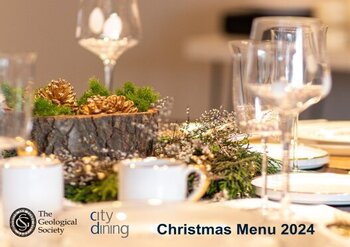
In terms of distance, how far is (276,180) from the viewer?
4.03ft

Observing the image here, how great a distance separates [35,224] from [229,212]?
0.66 ft

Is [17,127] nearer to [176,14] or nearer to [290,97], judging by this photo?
[290,97]

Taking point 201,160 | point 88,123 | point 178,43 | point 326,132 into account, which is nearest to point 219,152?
point 201,160

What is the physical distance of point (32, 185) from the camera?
1.00 m

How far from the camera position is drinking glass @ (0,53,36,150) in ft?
3.30

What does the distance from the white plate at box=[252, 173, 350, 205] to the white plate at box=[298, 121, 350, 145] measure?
360mm

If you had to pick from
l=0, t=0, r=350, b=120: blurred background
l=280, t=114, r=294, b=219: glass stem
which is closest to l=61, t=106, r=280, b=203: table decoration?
l=280, t=114, r=294, b=219: glass stem

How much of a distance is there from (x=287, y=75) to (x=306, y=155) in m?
0.49

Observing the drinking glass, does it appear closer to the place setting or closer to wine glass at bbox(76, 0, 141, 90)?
the place setting

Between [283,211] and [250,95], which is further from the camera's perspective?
[250,95]

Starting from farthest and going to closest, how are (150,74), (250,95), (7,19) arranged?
1. (150,74)
2. (7,19)
3. (250,95)

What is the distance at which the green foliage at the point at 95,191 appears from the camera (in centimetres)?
102

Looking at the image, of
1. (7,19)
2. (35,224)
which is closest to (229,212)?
(35,224)

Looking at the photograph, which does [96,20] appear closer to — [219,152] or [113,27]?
[113,27]
